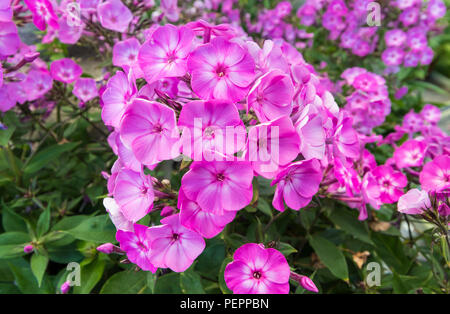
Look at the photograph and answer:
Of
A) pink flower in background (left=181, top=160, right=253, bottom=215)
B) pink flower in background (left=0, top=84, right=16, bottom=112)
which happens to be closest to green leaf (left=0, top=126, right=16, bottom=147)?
pink flower in background (left=0, top=84, right=16, bottom=112)

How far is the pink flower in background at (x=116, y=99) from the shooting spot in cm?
67

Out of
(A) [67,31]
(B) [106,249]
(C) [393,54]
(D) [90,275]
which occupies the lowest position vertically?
(D) [90,275]

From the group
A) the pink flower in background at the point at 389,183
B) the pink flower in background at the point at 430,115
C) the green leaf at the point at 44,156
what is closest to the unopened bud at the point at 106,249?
the green leaf at the point at 44,156

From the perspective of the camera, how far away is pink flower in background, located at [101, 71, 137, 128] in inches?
26.2

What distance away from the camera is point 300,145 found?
1.86 feet

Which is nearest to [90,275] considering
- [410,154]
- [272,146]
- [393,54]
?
[272,146]

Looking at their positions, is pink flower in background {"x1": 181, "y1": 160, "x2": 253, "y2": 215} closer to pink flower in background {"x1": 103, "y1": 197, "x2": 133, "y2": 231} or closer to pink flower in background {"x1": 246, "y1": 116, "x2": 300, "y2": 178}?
pink flower in background {"x1": 246, "y1": 116, "x2": 300, "y2": 178}

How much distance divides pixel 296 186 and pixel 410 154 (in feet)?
1.55

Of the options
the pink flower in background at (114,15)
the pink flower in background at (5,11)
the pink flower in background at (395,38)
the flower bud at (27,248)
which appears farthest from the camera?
the pink flower in background at (395,38)

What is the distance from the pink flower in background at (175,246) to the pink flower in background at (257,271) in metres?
0.07

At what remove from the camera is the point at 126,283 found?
2.94 feet

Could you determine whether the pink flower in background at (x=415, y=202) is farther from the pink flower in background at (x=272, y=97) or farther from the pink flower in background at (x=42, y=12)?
the pink flower in background at (x=42, y=12)

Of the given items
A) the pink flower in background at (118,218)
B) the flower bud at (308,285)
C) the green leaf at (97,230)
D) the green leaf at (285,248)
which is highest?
the pink flower in background at (118,218)

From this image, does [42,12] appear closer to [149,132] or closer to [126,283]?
[149,132]
